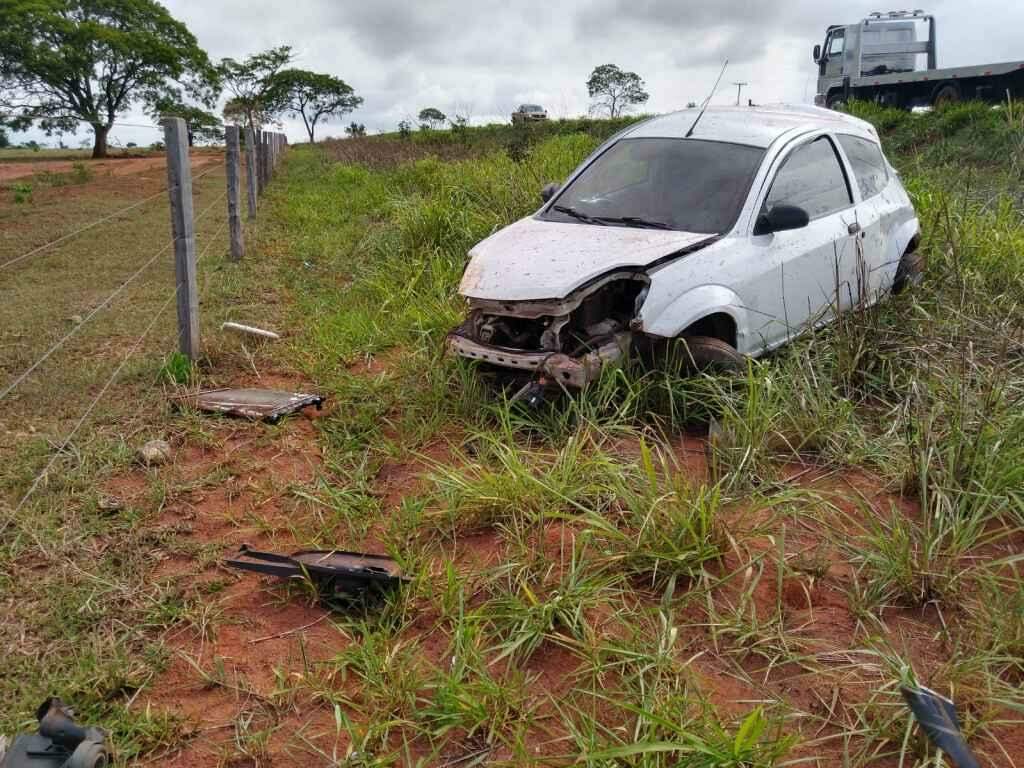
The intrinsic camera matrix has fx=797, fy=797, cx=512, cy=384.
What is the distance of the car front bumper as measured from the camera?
155 inches

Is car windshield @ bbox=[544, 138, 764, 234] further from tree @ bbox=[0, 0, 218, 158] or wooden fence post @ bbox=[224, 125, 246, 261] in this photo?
tree @ bbox=[0, 0, 218, 158]

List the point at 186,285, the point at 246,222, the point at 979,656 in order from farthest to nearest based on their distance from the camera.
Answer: the point at 246,222 → the point at 186,285 → the point at 979,656

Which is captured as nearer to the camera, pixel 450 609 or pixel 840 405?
pixel 450 609

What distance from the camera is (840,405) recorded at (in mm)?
3922

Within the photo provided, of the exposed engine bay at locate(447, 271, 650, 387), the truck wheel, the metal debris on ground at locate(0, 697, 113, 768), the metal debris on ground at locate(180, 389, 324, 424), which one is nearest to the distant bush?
the metal debris on ground at locate(180, 389, 324, 424)

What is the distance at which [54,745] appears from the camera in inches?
80.4

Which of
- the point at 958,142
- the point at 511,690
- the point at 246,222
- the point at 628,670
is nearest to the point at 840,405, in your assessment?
the point at 628,670

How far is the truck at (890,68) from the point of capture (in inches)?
747

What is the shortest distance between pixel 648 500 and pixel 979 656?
3.93 ft

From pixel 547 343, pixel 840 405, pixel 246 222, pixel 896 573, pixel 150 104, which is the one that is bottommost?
pixel 896 573

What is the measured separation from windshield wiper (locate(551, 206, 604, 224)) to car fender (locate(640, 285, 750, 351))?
35.5 inches

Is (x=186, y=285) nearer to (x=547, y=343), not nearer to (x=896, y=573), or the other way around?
(x=547, y=343)

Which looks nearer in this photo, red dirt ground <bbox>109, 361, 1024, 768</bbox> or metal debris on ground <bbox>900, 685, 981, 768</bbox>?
metal debris on ground <bbox>900, 685, 981, 768</bbox>

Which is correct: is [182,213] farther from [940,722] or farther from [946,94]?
[946,94]
